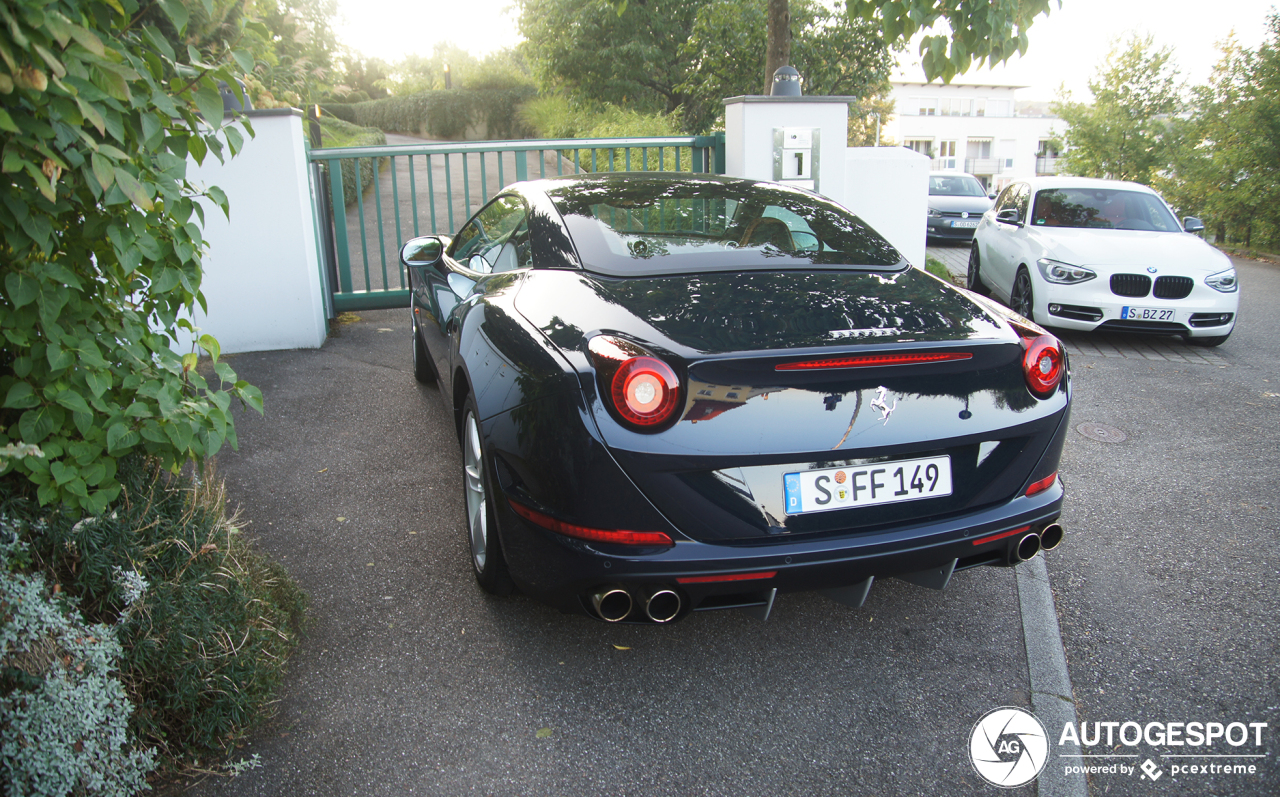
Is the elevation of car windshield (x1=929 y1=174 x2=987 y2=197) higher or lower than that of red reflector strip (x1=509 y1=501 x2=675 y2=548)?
higher

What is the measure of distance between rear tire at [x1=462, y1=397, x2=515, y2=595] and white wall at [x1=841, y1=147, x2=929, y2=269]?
5881 mm

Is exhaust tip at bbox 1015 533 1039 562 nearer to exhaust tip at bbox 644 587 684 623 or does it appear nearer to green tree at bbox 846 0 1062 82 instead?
exhaust tip at bbox 644 587 684 623

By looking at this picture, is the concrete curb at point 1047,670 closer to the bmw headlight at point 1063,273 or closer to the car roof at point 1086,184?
the bmw headlight at point 1063,273

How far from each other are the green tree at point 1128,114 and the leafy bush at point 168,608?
21091 millimetres

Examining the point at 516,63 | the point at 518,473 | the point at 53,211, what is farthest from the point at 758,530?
the point at 516,63

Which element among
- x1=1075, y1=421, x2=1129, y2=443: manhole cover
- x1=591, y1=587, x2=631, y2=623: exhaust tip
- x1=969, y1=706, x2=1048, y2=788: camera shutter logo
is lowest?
x1=1075, y1=421, x2=1129, y2=443: manhole cover

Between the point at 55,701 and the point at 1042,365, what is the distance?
2689mm

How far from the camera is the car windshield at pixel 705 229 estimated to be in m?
2.94

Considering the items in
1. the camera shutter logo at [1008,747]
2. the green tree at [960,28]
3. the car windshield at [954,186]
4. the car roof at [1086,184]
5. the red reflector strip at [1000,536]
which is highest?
the green tree at [960,28]

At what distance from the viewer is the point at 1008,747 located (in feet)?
7.73

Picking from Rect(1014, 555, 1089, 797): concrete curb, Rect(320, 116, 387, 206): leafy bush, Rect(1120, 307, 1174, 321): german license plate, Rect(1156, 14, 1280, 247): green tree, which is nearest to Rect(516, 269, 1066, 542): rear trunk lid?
Rect(1014, 555, 1089, 797): concrete curb

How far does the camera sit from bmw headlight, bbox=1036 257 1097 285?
7441 mm

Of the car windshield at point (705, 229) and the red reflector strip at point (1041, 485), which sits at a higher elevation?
the car windshield at point (705, 229)

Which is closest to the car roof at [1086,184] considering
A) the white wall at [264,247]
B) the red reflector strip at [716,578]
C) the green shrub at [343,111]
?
the white wall at [264,247]
